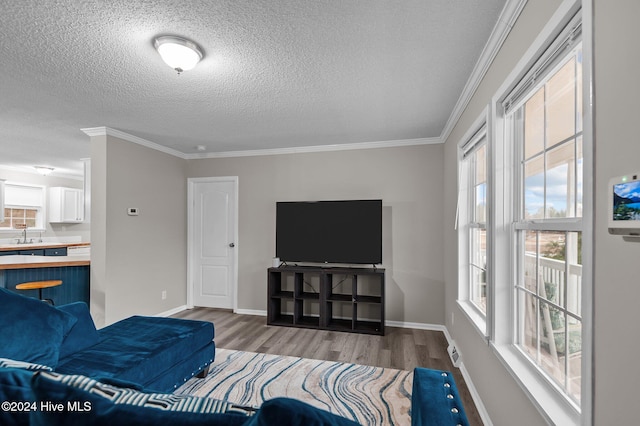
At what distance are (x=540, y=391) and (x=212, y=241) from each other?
15.1 ft

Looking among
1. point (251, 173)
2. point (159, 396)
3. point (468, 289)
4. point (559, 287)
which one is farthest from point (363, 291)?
point (159, 396)

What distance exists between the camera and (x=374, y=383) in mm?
2707

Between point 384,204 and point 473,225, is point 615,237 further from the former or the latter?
point 384,204

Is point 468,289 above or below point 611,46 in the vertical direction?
below

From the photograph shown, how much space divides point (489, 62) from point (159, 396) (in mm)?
2482

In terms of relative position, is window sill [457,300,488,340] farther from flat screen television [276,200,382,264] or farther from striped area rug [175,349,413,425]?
flat screen television [276,200,382,264]

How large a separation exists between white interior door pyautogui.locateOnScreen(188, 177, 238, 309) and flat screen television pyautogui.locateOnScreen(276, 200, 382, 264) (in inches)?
39.6

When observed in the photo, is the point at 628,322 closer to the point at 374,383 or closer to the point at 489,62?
the point at 489,62

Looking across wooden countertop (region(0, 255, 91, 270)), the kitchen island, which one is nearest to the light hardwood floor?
the kitchen island

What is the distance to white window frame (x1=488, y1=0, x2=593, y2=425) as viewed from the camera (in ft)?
3.29

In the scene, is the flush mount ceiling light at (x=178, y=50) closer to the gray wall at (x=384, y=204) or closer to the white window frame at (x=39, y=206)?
the gray wall at (x=384, y=204)

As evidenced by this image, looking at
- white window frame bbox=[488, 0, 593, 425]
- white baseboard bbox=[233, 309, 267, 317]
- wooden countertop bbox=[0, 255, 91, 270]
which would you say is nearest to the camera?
white window frame bbox=[488, 0, 593, 425]

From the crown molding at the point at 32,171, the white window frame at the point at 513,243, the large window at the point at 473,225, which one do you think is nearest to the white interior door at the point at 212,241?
the large window at the point at 473,225

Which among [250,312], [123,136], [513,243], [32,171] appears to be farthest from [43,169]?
[513,243]
